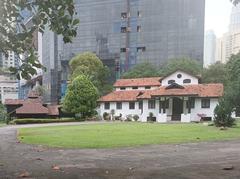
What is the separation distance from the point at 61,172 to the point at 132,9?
92939mm

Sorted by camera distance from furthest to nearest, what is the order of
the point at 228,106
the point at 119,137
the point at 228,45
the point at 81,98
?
the point at 228,45
the point at 81,98
the point at 228,106
the point at 119,137

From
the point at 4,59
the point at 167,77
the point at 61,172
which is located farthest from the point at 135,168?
the point at 167,77

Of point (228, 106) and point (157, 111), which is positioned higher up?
point (228, 106)

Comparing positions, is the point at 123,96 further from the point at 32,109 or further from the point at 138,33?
the point at 138,33

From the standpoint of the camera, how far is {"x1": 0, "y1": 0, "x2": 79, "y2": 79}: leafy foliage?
721 centimetres

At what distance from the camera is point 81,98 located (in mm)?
55750

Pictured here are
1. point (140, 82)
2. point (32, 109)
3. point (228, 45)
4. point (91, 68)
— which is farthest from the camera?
point (91, 68)

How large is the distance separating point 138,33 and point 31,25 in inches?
3655

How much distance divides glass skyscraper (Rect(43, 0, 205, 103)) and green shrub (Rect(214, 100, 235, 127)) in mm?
66439

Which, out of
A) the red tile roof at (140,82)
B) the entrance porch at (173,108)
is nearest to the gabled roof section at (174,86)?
the entrance porch at (173,108)

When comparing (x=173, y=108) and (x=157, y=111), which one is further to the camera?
(x=157, y=111)


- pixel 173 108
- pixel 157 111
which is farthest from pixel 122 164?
pixel 157 111

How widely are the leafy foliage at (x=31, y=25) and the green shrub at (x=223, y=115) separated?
2367 centimetres

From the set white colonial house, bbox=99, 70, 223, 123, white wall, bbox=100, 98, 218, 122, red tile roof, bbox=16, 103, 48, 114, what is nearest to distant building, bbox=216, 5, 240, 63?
white colonial house, bbox=99, 70, 223, 123
